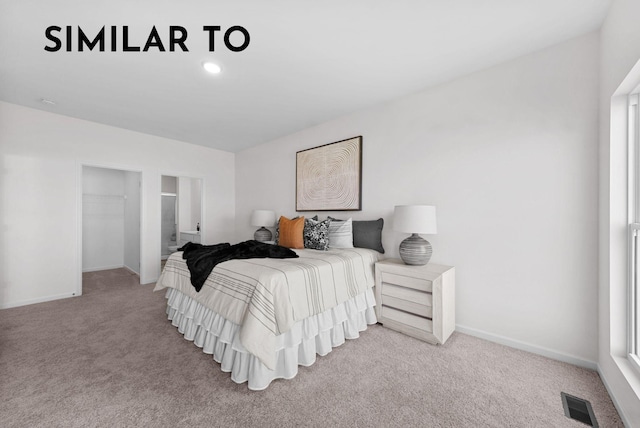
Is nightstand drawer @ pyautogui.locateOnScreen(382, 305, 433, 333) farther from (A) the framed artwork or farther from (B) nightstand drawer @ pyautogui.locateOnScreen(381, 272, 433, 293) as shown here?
(A) the framed artwork

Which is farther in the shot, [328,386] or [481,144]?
[481,144]

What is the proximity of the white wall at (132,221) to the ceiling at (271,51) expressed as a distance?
1945 millimetres

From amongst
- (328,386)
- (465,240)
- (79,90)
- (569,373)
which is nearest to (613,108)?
(465,240)

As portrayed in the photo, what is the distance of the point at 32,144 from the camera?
311 cm

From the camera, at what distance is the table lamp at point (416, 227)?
2.26m

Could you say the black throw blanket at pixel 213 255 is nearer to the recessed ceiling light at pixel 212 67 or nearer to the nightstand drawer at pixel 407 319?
the nightstand drawer at pixel 407 319

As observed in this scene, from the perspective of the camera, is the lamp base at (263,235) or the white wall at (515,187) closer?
the white wall at (515,187)

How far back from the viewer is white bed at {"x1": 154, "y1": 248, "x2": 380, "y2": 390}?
159 centimetres

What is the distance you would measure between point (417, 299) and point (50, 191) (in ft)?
15.2

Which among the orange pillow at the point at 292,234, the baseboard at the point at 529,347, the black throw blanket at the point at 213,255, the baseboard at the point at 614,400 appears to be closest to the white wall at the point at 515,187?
the baseboard at the point at 529,347

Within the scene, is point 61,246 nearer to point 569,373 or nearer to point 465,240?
point 465,240

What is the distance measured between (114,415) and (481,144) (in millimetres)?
3308

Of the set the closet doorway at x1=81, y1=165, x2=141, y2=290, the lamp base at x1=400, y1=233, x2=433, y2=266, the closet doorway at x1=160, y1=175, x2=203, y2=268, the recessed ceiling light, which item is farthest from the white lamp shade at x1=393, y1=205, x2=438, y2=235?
the closet doorway at x1=160, y1=175, x2=203, y2=268

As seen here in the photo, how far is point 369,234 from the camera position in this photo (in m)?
2.90
